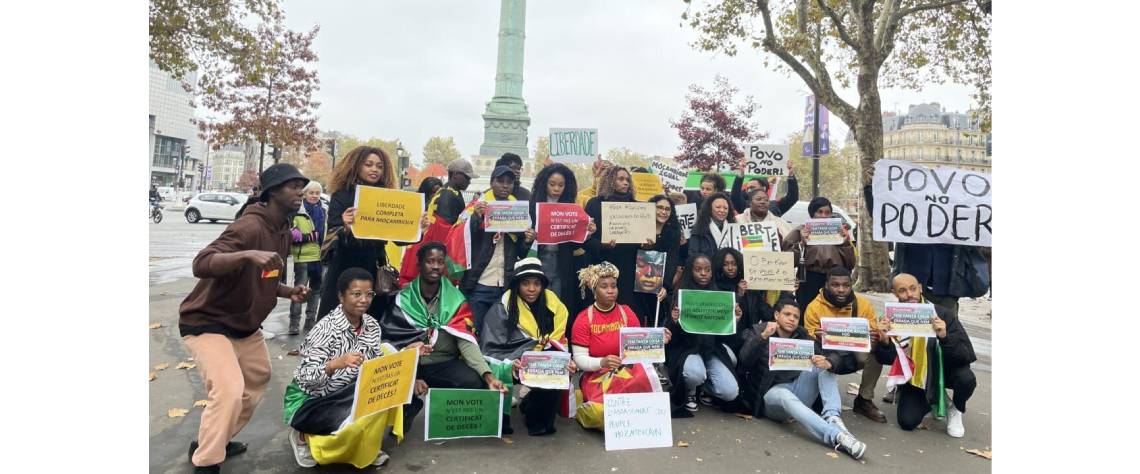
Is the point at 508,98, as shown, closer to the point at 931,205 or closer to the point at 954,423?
the point at 931,205

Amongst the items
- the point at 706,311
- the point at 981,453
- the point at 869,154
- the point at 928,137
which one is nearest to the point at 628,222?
the point at 706,311

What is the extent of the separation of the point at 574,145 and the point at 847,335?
3895 mm

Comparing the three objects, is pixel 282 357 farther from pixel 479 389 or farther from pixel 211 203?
pixel 211 203

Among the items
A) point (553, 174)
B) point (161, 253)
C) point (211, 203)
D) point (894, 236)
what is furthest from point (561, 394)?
point (211, 203)

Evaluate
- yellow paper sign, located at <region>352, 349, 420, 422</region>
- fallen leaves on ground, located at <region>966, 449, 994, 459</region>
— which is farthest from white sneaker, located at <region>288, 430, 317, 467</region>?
fallen leaves on ground, located at <region>966, 449, 994, 459</region>

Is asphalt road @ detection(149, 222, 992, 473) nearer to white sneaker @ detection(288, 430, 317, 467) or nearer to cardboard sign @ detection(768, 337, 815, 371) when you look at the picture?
white sneaker @ detection(288, 430, 317, 467)

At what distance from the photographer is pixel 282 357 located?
6.17 m

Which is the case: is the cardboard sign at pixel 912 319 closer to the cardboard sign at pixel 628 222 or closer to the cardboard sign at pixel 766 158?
the cardboard sign at pixel 628 222

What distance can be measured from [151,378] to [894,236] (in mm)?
6438

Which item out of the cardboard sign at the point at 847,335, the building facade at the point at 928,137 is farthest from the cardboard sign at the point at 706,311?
the building facade at the point at 928,137

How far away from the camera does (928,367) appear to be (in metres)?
4.80

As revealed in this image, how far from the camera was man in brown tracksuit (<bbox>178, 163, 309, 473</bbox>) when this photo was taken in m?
3.28

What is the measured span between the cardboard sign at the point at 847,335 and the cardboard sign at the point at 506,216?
2.36 m

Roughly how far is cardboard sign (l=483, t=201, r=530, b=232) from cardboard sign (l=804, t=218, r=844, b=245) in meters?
2.52
